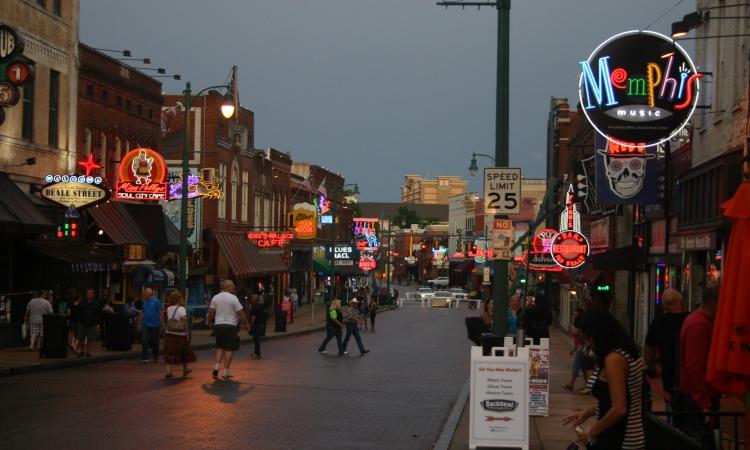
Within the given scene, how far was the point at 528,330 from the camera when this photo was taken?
20.6 metres

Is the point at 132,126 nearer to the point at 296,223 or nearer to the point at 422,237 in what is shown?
the point at 296,223

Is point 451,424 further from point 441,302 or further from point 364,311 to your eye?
point 441,302

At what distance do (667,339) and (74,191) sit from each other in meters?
22.8

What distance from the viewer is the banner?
2544cm

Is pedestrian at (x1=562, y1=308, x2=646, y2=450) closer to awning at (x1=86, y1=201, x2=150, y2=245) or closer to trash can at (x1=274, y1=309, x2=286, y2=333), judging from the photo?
awning at (x1=86, y1=201, x2=150, y2=245)

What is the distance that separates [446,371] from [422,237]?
150m

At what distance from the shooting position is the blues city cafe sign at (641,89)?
19688 mm

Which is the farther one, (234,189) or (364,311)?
(234,189)

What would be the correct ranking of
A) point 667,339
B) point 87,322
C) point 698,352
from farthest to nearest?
point 87,322
point 667,339
point 698,352

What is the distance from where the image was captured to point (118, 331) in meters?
27.6

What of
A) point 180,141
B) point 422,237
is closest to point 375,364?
point 180,141

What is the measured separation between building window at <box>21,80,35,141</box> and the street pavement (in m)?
9.90

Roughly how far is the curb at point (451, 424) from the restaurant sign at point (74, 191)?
602 inches

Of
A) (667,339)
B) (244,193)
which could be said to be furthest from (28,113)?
(244,193)
